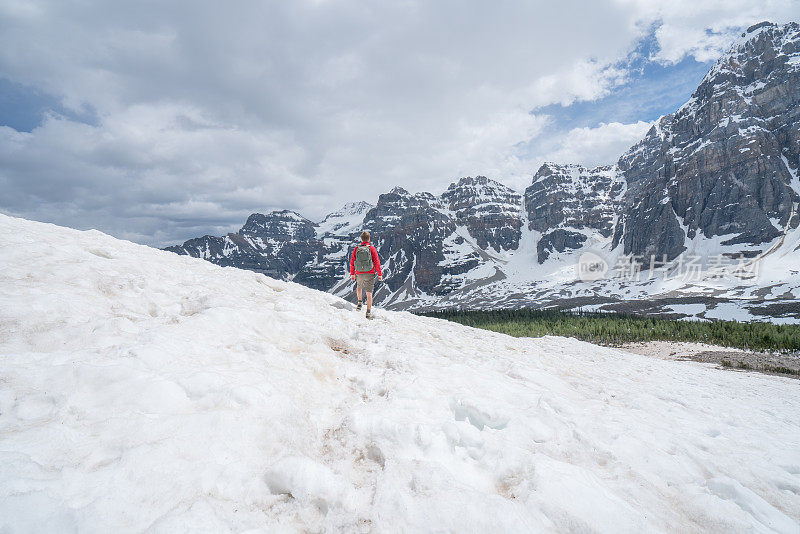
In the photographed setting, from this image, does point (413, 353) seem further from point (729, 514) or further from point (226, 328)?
point (729, 514)

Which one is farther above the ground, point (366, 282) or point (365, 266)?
point (365, 266)

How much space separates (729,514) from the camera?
167 inches

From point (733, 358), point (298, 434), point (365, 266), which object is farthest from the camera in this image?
point (733, 358)

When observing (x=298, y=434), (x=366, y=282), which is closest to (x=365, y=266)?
(x=366, y=282)

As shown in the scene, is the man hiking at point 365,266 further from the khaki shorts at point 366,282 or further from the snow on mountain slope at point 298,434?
the snow on mountain slope at point 298,434

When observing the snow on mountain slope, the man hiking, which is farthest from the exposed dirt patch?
the man hiking

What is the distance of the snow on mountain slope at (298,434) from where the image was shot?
133 inches

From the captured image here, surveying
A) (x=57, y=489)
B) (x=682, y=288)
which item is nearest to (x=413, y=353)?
(x=57, y=489)

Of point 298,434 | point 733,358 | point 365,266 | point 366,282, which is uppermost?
point 365,266

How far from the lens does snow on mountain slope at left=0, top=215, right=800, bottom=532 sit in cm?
339

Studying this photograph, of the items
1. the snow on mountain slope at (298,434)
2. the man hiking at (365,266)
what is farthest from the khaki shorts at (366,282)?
the snow on mountain slope at (298,434)

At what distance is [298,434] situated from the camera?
15.0 ft

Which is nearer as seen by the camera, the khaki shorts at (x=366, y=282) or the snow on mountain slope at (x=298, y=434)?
the snow on mountain slope at (x=298, y=434)

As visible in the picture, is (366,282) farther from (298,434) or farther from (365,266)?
(298,434)
